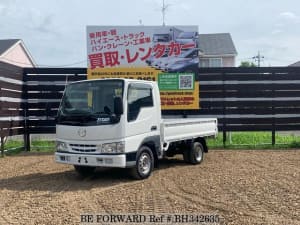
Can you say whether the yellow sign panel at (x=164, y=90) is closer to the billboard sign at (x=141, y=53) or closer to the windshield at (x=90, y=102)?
the billboard sign at (x=141, y=53)

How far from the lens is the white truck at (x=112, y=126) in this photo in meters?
7.76

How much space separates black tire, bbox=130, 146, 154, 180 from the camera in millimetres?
8141

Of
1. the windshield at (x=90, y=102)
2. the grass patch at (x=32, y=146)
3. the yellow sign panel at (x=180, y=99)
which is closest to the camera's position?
the windshield at (x=90, y=102)

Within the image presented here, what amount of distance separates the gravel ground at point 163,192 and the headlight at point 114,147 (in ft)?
2.25

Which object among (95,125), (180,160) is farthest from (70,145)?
(180,160)

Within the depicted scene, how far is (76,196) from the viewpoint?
7008 mm

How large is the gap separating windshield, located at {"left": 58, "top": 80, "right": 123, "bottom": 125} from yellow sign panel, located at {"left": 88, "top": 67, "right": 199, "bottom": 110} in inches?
196

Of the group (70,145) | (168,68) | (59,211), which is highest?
(168,68)

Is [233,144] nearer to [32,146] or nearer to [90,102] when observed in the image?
[32,146]

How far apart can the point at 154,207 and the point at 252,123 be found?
861cm

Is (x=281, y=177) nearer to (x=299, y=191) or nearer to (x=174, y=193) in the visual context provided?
(x=299, y=191)

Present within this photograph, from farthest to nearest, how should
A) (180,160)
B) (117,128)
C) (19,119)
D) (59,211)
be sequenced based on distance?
(19,119) < (180,160) < (117,128) < (59,211)

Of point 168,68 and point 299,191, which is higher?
point 168,68

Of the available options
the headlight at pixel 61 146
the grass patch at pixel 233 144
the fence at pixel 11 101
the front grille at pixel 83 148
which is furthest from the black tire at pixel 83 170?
the grass patch at pixel 233 144
